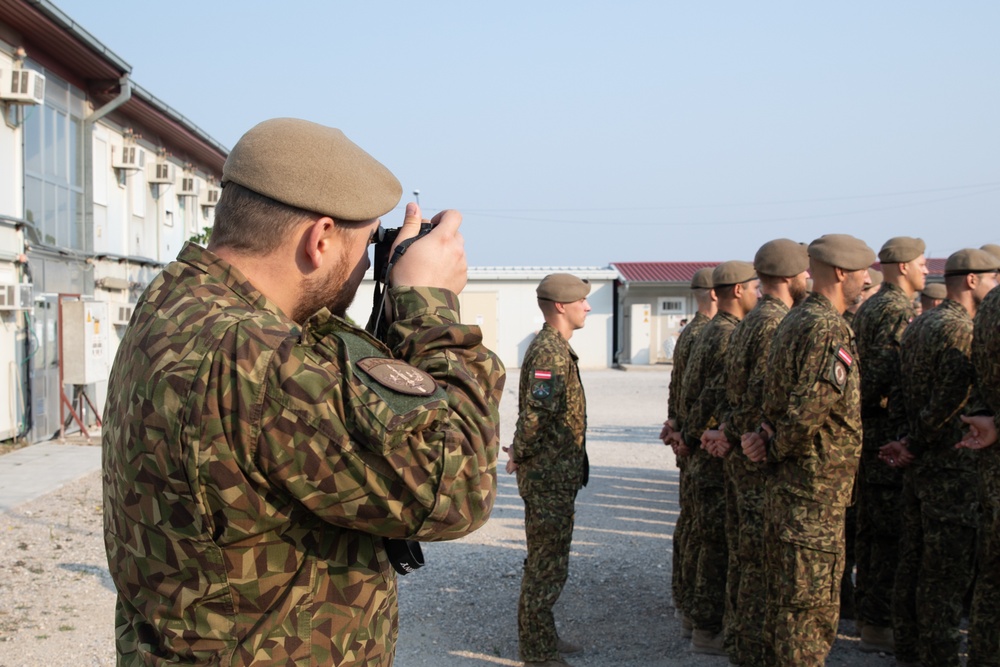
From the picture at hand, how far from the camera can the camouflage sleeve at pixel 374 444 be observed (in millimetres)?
1475

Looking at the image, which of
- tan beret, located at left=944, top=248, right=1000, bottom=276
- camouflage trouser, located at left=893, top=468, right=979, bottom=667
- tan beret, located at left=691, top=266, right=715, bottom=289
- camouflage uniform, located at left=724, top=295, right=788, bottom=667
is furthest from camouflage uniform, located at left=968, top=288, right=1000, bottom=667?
tan beret, located at left=691, top=266, right=715, bottom=289

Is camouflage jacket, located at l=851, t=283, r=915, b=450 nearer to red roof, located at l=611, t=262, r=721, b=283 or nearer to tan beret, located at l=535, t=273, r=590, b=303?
tan beret, located at l=535, t=273, r=590, b=303

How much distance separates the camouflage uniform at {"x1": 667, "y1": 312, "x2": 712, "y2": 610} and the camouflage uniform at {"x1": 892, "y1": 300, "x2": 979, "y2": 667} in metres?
1.27

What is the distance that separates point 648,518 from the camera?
29.5 ft

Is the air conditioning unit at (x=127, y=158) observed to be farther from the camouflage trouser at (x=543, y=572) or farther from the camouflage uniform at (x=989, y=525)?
the camouflage uniform at (x=989, y=525)

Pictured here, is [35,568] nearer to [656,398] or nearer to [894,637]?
[894,637]

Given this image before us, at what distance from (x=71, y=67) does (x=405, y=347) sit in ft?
48.8

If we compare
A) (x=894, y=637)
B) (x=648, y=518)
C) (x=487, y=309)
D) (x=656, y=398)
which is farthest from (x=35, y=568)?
(x=487, y=309)

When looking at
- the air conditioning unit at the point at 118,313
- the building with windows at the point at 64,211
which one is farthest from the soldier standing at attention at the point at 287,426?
the air conditioning unit at the point at 118,313

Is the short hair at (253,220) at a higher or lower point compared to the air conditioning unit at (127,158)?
lower

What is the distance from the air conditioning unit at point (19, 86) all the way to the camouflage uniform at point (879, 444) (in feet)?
35.6

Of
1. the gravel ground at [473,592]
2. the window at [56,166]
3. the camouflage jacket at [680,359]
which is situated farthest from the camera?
the window at [56,166]

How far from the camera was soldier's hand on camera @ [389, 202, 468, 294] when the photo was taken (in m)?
1.75

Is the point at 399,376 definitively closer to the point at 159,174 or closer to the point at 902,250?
the point at 902,250
